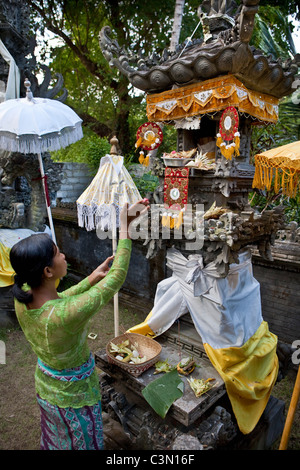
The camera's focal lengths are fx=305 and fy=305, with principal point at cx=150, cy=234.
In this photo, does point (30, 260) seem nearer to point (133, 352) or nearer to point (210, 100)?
point (133, 352)

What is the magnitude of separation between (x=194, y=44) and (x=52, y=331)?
434 centimetres

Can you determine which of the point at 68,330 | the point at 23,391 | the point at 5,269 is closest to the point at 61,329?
the point at 68,330

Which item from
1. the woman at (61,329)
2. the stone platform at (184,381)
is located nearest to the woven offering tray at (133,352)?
the stone platform at (184,381)

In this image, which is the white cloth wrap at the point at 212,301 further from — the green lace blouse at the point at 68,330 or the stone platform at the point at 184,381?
the green lace blouse at the point at 68,330

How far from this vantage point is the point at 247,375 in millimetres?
4039

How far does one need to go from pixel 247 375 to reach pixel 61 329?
3003 mm

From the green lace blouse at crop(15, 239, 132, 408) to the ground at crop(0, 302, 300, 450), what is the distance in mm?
2371

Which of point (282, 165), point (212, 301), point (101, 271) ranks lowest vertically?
A: point (212, 301)

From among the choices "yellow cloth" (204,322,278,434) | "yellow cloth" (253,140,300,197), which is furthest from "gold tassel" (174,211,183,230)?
"yellow cloth" (204,322,278,434)

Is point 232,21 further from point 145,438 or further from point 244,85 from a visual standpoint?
point 145,438

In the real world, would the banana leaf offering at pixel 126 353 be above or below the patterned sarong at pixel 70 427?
below

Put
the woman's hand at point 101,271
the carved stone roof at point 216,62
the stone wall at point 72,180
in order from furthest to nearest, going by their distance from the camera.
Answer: the stone wall at point 72,180, the carved stone roof at point 216,62, the woman's hand at point 101,271

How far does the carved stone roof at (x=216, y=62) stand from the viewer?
340 centimetres

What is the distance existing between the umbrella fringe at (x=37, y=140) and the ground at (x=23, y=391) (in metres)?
3.83
